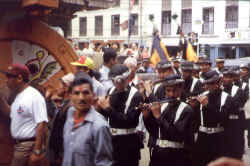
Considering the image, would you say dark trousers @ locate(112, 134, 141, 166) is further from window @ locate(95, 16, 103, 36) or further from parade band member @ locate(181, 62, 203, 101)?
window @ locate(95, 16, 103, 36)

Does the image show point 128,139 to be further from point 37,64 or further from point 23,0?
point 23,0

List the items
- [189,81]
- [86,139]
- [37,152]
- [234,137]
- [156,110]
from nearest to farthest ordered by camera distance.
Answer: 1. [86,139]
2. [156,110]
3. [37,152]
4. [234,137]
5. [189,81]

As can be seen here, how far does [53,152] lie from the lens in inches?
184

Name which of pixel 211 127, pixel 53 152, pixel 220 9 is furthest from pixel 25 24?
pixel 220 9

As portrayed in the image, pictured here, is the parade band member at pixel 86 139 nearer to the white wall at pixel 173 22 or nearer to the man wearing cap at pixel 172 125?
the man wearing cap at pixel 172 125

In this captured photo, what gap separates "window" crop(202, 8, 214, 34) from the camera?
1246 inches

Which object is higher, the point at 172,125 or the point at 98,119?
the point at 98,119

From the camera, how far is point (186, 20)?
3331 centimetres

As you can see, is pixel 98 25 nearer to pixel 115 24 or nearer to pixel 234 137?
pixel 115 24

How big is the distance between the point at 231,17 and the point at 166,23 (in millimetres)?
6338

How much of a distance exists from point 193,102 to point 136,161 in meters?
1.17

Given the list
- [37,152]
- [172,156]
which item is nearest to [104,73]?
[37,152]

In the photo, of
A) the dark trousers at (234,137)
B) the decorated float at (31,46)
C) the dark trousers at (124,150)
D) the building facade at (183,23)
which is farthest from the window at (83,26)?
the dark trousers at (124,150)

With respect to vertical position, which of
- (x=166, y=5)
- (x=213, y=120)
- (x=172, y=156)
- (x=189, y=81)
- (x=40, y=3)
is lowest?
(x=172, y=156)
